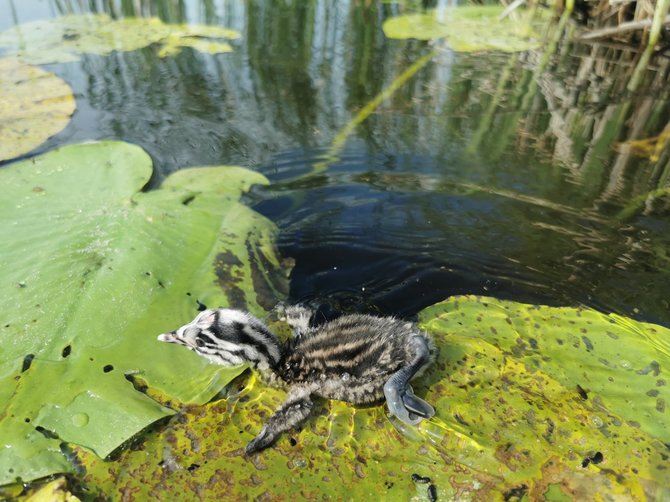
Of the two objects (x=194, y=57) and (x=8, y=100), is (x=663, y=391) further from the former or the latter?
(x=194, y=57)

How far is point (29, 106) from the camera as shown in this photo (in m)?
4.77

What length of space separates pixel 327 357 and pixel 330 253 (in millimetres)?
975

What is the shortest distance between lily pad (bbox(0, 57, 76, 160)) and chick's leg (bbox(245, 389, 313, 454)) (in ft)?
9.92

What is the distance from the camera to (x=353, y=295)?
3260 mm

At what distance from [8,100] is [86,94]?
76cm

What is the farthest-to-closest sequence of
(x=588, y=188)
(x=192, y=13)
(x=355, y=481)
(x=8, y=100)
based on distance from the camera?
(x=192, y=13), (x=8, y=100), (x=588, y=188), (x=355, y=481)

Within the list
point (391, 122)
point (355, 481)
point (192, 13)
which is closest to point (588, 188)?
point (391, 122)

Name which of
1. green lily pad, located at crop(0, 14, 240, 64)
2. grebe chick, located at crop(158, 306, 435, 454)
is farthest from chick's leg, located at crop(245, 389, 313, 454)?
green lily pad, located at crop(0, 14, 240, 64)

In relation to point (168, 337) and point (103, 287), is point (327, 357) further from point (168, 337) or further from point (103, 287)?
point (103, 287)

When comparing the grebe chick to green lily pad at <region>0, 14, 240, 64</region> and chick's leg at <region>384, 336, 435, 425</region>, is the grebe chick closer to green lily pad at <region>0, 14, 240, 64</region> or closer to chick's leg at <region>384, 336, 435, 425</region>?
chick's leg at <region>384, 336, 435, 425</region>

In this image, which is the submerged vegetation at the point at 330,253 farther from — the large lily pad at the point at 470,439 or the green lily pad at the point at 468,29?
the green lily pad at the point at 468,29

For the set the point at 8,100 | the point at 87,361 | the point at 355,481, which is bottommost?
the point at 355,481

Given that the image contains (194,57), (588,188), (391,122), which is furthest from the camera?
(194,57)

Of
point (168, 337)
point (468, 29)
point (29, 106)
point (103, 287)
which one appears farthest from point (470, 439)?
point (468, 29)
